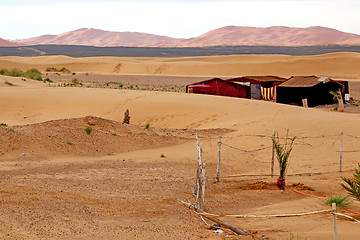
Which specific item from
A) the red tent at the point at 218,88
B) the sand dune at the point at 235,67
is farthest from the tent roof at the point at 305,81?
the sand dune at the point at 235,67

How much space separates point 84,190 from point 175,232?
3.63 meters

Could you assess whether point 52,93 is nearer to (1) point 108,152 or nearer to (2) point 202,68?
(1) point 108,152

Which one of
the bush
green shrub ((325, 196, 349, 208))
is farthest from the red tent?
green shrub ((325, 196, 349, 208))

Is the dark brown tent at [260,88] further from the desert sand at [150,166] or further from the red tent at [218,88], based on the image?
the desert sand at [150,166]

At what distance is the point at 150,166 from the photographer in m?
15.7

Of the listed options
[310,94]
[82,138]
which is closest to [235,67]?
[310,94]

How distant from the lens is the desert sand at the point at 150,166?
8828 mm

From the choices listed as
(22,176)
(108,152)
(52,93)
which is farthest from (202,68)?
(22,176)

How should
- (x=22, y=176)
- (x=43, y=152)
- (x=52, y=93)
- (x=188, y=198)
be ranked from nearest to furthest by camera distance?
(x=188, y=198)
(x=22, y=176)
(x=43, y=152)
(x=52, y=93)

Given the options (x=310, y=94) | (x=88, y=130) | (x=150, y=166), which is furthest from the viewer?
(x=310, y=94)

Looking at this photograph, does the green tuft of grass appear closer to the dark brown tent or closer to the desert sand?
the desert sand

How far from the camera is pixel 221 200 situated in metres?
11.3

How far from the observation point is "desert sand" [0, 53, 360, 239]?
8.83m

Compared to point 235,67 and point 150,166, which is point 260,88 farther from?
point 235,67
